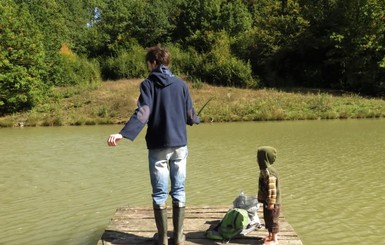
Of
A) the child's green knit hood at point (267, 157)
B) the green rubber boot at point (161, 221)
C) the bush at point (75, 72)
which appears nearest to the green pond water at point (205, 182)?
the child's green knit hood at point (267, 157)

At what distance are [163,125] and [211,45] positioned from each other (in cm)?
3541

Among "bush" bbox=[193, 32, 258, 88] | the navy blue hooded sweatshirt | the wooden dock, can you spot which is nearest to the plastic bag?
the wooden dock

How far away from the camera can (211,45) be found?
39.2 metres

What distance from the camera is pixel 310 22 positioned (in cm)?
3600

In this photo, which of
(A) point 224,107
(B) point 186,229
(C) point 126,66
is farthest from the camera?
(C) point 126,66

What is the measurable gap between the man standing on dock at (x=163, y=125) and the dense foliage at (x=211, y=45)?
2603 centimetres

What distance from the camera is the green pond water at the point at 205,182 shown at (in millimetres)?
6562

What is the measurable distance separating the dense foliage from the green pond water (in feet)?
45.7

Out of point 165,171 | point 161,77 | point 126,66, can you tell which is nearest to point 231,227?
point 165,171

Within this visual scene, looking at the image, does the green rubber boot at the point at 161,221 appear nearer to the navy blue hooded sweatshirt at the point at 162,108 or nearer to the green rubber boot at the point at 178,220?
the green rubber boot at the point at 178,220

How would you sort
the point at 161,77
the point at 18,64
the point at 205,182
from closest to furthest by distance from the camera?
the point at 161,77
the point at 205,182
the point at 18,64

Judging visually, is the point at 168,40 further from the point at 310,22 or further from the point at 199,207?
the point at 199,207

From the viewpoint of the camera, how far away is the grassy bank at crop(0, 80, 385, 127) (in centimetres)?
2455

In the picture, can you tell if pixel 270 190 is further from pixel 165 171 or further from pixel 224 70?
pixel 224 70
